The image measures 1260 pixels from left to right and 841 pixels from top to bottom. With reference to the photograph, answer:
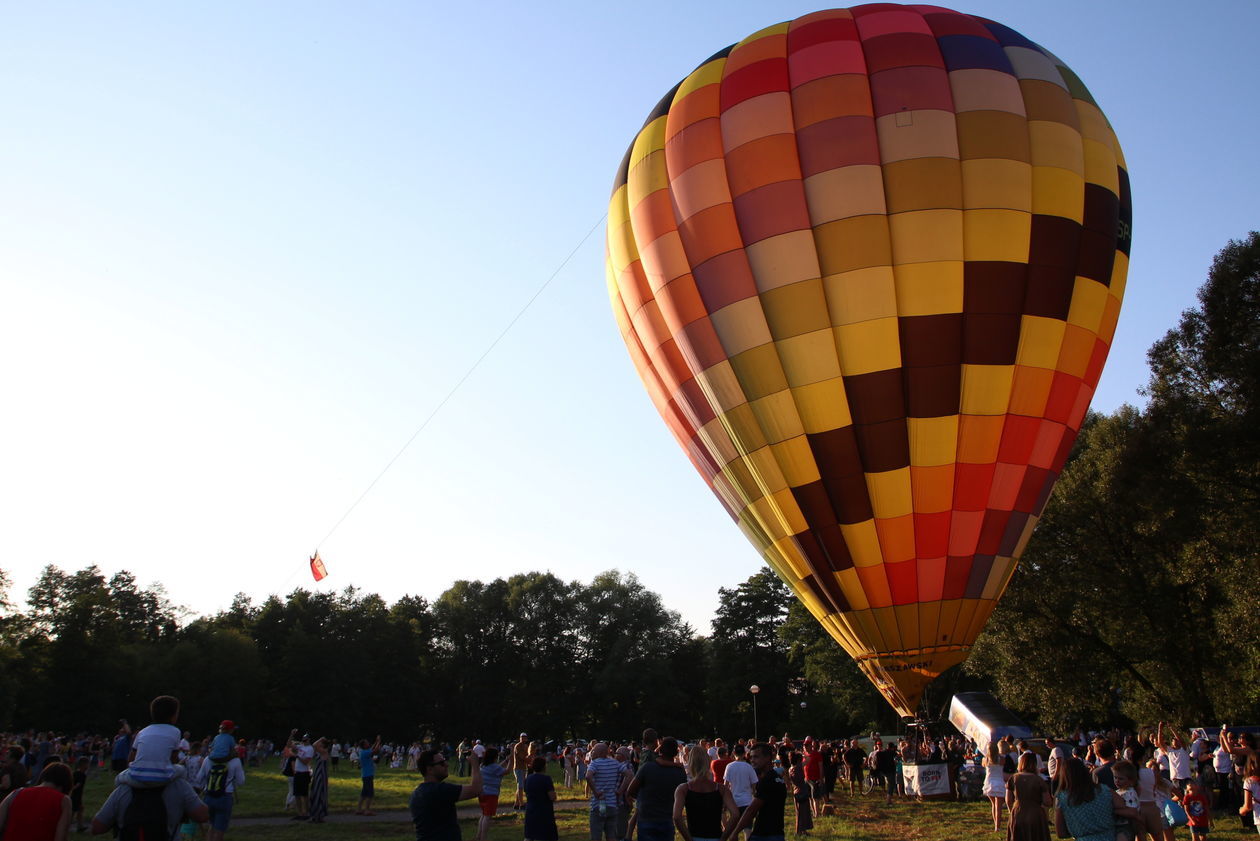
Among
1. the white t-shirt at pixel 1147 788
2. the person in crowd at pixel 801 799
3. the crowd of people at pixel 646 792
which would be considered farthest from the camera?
the person in crowd at pixel 801 799

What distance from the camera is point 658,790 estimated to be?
19.1 ft

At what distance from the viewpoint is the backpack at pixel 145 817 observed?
4.34m

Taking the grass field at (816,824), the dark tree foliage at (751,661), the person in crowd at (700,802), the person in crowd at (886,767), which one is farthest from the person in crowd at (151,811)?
the dark tree foliage at (751,661)

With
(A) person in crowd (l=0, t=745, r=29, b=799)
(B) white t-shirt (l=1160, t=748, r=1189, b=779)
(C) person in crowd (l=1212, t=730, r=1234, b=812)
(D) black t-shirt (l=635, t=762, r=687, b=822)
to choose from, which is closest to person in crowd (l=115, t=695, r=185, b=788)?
(D) black t-shirt (l=635, t=762, r=687, b=822)

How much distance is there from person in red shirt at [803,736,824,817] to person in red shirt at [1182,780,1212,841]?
564cm

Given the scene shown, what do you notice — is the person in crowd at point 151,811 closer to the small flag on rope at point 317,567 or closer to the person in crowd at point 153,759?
the person in crowd at point 153,759

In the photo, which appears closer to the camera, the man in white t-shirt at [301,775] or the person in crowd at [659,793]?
the person in crowd at [659,793]

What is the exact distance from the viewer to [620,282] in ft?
45.4

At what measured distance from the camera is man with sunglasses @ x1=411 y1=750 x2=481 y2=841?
4.70m

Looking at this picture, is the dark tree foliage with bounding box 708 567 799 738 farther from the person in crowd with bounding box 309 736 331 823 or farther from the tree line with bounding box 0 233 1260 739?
the person in crowd with bounding box 309 736 331 823

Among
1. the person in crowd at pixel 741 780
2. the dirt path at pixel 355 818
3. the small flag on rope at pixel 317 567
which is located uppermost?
the small flag on rope at pixel 317 567

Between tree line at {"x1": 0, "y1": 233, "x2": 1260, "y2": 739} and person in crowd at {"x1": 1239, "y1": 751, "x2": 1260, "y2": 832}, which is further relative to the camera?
tree line at {"x1": 0, "y1": 233, "x2": 1260, "y2": 739}

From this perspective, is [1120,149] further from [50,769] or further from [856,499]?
[50,769]

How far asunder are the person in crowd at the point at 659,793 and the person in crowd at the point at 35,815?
306 centimetres
